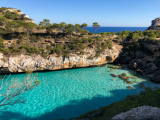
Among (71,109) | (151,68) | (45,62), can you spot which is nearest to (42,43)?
(45,62)

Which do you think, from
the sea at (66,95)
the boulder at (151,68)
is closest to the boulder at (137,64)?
the boulder at (151,68)

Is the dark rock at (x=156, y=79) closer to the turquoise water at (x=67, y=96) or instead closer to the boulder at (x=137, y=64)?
the turquoise water at (x=67, y=96)

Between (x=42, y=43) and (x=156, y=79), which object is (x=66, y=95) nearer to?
(x=156, y=79)

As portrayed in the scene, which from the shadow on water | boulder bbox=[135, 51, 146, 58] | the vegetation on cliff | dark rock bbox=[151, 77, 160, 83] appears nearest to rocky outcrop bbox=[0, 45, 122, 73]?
the vegetation on cliff

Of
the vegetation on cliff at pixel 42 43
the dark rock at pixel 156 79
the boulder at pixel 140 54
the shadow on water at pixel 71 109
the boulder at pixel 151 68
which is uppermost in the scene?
the vegetation on cliff at pixel 42 43

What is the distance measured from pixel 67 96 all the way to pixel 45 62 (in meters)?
9.88

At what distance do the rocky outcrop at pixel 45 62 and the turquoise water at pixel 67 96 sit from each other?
6.53 ft

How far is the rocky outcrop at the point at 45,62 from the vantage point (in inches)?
688

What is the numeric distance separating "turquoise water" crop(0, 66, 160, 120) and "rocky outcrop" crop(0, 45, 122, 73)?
1.99 m

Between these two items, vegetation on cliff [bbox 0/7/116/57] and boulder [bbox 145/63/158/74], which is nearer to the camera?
boulder [bbox 145/63/158/74]

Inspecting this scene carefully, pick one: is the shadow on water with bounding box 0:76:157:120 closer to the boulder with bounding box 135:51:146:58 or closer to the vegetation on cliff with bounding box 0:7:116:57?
the vegetation on cliff with bounding box 0:7:116:57

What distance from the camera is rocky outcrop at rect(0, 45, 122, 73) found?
1748 centimetres

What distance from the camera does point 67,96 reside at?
1230cm

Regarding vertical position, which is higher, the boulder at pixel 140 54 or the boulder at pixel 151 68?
the boulder at pixel 140 54
